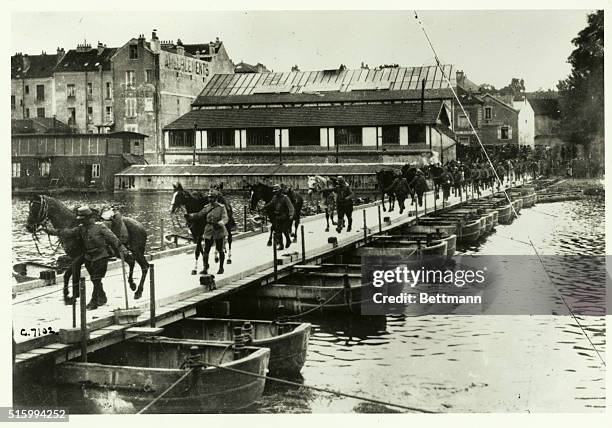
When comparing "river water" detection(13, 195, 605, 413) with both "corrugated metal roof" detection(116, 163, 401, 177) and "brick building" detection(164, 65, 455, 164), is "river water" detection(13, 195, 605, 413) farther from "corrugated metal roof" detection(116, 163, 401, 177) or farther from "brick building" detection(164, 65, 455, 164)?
"brick building" detection(164, 65, 455, 164)

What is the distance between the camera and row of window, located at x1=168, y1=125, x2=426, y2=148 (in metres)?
49.2

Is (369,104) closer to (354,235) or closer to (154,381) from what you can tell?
(354,235)

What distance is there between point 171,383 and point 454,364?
4.63 meters

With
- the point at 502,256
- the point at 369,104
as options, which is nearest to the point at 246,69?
the point at 369,104

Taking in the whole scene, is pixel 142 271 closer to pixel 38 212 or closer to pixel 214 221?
pixel 38 212

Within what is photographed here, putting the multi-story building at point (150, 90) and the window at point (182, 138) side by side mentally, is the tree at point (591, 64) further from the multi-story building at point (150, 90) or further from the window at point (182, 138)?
the window at point (182, 138)

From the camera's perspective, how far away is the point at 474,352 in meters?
11.8

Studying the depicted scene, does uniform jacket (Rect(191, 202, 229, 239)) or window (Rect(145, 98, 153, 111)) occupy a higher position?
window (Rect(145, 98, 153, 111))

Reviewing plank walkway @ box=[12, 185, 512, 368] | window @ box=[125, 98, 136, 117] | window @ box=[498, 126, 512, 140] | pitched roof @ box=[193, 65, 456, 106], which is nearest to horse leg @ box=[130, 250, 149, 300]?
plank walkway @ box=[12, 185, 512, 368]

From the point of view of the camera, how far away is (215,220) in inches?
532

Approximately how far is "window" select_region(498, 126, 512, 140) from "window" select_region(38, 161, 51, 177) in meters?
32.8

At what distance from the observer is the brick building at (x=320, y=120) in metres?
49.0

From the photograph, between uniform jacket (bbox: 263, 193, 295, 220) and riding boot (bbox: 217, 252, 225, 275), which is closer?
riding boot (bbox: 217, 252, 225, 275)

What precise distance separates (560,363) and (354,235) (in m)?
9.79
